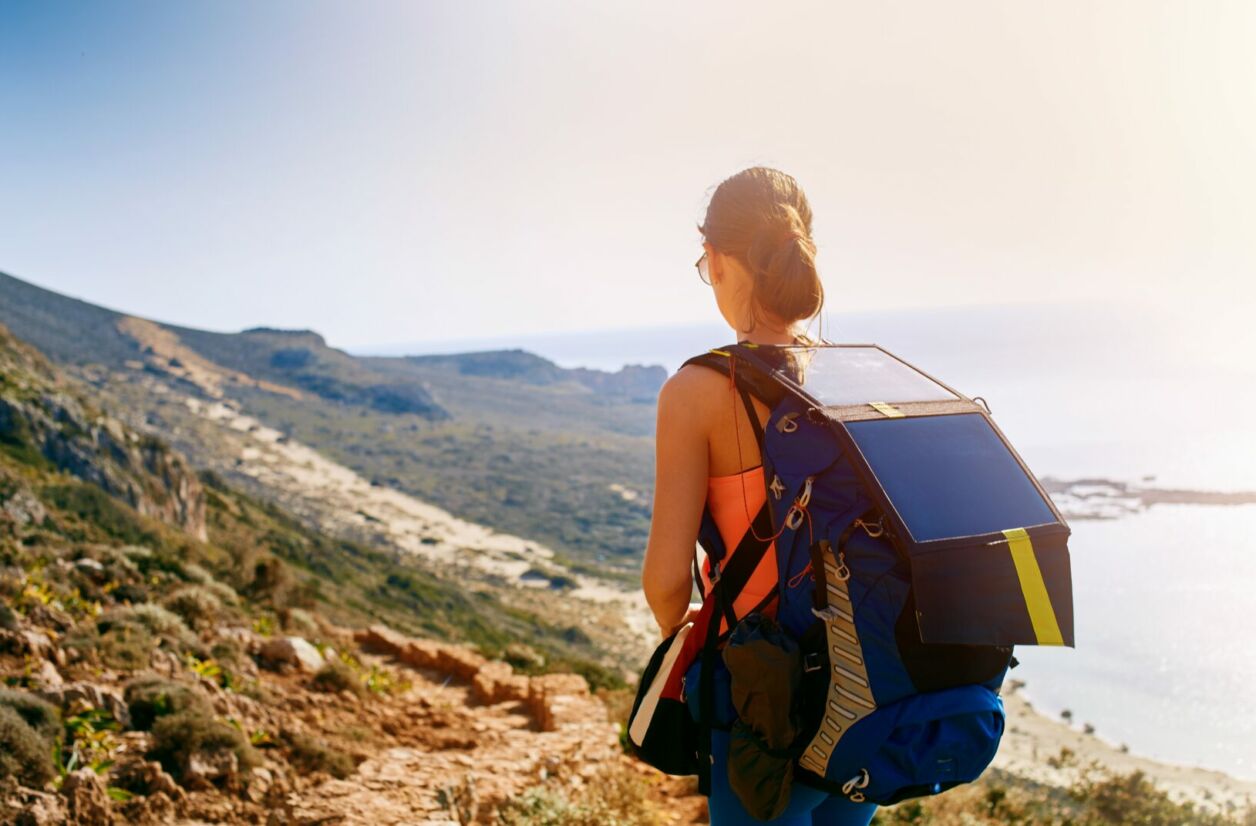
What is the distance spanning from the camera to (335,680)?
7.33 m

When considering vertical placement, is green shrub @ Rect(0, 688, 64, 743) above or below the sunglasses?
below

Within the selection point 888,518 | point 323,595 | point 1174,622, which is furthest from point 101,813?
point 1174,622

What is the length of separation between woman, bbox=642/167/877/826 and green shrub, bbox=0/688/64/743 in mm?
4472

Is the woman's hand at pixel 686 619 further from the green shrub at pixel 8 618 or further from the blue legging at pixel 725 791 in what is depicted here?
the green shrub at pixel 8 618

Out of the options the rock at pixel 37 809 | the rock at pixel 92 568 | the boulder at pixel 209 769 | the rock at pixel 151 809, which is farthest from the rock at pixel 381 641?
the rock at pixel 37 809

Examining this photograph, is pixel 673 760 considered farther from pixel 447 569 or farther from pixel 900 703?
pixel 447 569

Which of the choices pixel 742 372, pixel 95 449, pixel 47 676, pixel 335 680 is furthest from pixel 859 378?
pixel 95 449

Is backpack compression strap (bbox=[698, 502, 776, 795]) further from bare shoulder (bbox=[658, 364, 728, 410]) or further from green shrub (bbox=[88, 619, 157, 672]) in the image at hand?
green shrub (bbox=[88, 619, 157, 672])

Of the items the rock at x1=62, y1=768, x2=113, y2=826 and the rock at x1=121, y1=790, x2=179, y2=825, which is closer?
the rock at x1=62, y1=768, x2=113, y2=826

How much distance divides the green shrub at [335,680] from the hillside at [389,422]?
54.9 meters

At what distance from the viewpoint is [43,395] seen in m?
22.9

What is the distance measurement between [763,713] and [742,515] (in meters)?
0.37

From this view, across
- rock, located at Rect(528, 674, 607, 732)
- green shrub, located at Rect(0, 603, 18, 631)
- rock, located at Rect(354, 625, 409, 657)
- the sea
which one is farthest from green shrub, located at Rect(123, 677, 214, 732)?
rock, located at Rect(354, 625, 409, 657)

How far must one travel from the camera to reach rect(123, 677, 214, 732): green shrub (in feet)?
16.6
